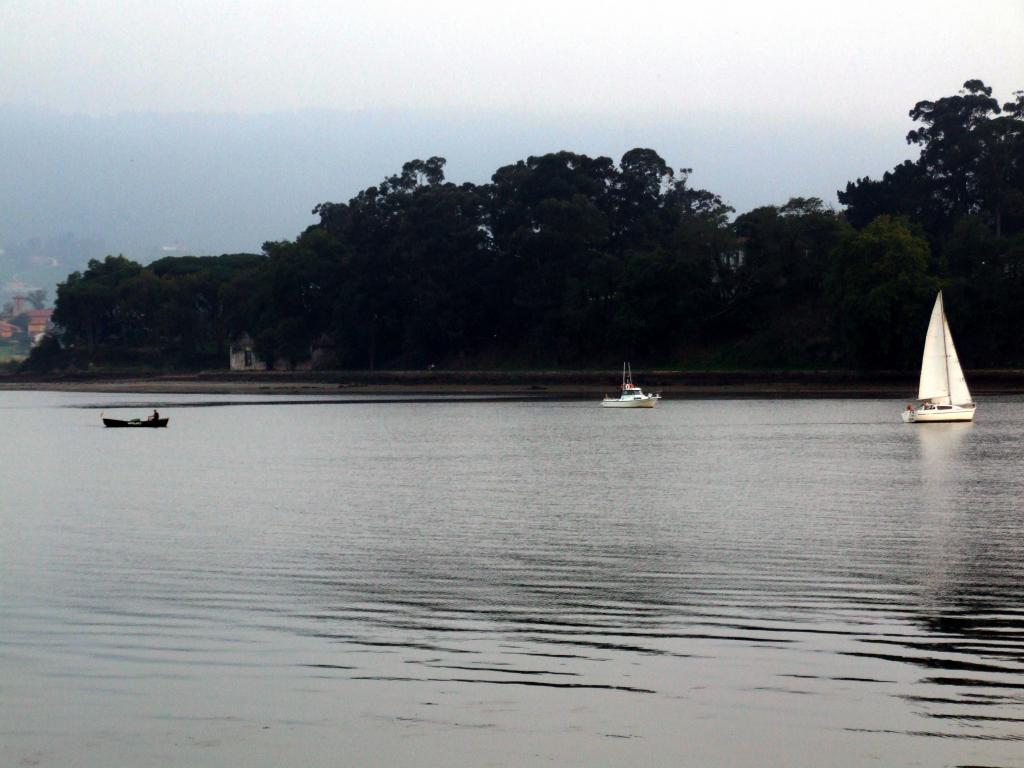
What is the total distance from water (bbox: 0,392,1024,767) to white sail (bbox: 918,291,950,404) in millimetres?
26913

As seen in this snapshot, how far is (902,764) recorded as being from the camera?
1180 cm

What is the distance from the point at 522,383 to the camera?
13012cm

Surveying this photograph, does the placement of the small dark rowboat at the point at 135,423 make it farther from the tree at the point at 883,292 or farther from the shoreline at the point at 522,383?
the tree at the point at 883,292

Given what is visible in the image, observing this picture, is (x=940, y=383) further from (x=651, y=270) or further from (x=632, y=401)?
(x=651, y=270)

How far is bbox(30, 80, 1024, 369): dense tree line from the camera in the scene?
101625 millimetres

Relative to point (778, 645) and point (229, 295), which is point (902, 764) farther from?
point (229, 295)

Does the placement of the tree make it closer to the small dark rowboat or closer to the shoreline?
the shoreline

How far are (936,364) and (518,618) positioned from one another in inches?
2372

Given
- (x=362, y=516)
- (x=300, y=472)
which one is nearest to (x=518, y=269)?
(x=300, y=472)

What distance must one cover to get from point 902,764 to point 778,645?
4877 mm

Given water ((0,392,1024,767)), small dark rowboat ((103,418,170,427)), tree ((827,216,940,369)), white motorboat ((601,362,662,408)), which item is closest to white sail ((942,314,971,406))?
tree ((827,216,940,369))

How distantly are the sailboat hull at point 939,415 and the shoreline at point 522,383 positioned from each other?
1099 inches

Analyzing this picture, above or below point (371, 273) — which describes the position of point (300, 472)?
below

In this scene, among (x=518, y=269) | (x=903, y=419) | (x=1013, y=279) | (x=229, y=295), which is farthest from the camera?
(x=229, y=295)
